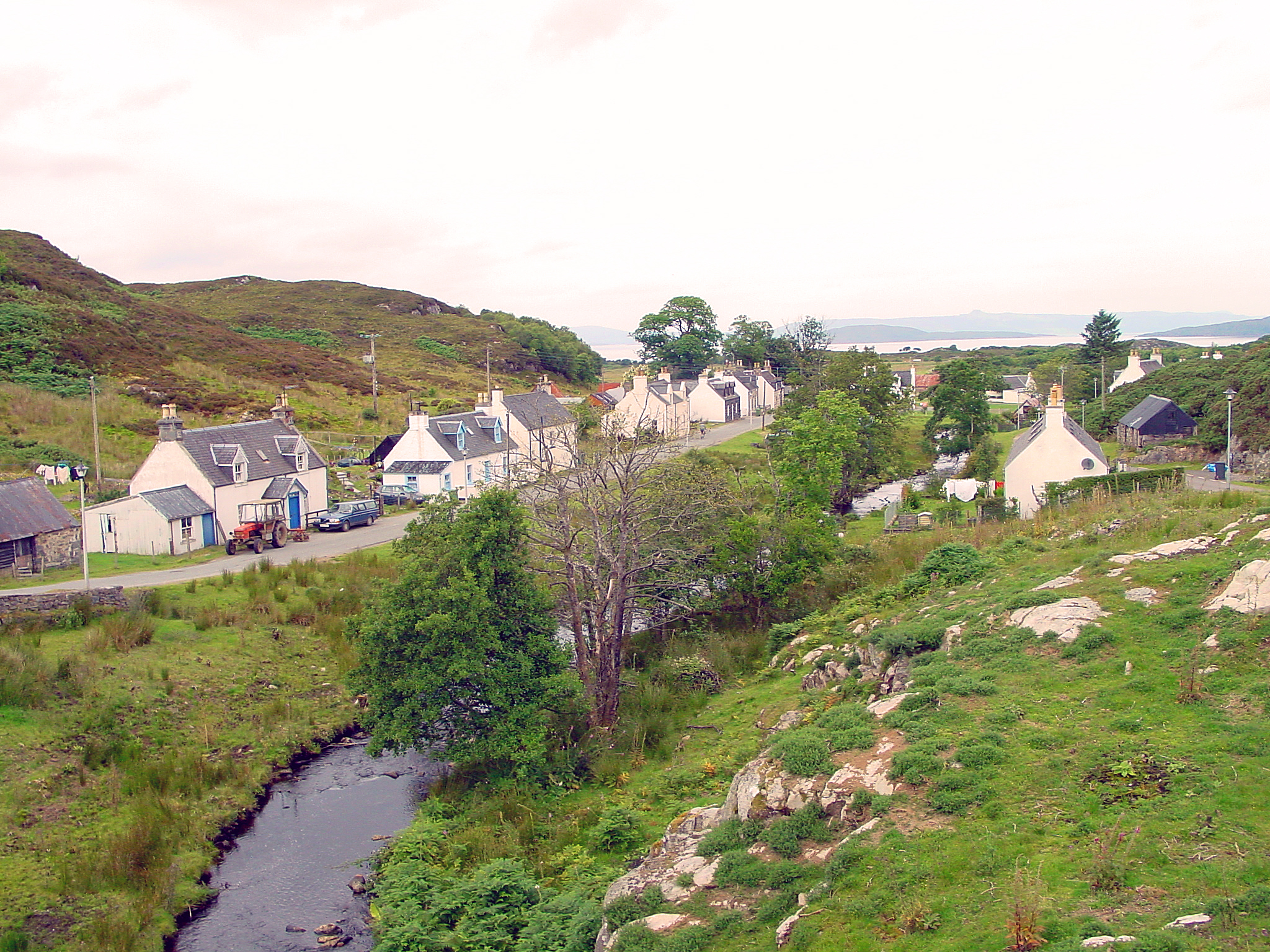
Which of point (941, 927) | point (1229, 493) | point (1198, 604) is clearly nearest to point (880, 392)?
point (1229, 493)

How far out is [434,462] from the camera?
164 ft

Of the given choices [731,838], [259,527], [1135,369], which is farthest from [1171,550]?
[1135,369]

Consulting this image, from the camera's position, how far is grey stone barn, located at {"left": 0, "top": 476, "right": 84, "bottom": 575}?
29250 millimetres

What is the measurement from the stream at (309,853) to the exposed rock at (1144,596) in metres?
15.3

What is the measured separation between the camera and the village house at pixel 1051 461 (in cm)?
3947

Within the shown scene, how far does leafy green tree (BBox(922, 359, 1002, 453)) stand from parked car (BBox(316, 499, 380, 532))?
38982 mm

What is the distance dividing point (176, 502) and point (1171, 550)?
36.7 meters

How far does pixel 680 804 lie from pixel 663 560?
8.53m

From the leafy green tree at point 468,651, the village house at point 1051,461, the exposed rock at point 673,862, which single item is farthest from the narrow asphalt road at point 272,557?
the exposed rock at point 673,862

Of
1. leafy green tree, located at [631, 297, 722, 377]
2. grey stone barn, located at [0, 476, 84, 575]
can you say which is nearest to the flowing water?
grey stone barn, located at [0, 476, 84, 575]

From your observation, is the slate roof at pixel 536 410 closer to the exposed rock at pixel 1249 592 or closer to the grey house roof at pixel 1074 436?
the grey house roof at pixel 1074 436

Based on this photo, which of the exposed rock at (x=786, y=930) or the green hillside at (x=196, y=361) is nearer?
the exposed rock at (x=786, y=930)

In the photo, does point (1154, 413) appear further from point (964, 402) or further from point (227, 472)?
point (227, 472)

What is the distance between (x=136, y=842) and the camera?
56.8 feet
